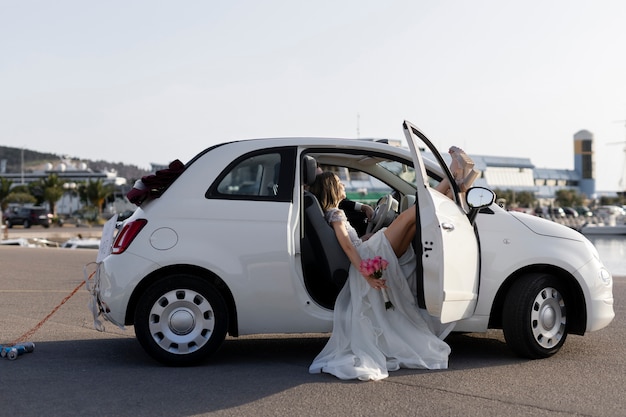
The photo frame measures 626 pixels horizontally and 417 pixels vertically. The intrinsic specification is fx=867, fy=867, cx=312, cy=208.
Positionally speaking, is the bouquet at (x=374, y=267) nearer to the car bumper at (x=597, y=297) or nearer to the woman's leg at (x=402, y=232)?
the woman's leg at (x=402, y=232)

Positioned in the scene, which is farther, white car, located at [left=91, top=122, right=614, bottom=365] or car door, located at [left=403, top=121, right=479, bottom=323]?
white car, located at [left=91, top=122, right=614, bottom=365]

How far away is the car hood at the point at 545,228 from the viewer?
6875mm

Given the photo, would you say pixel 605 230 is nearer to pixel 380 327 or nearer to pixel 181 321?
pixel 380 327

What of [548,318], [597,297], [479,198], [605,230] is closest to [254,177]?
[479,198]

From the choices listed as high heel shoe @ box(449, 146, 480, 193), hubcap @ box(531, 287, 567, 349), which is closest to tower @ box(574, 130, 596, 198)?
hubcap @ box(531, 287, 567, 349)

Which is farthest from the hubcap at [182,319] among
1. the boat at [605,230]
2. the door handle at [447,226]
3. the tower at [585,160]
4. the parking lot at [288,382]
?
the tower at [585,160]

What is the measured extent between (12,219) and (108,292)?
213ft

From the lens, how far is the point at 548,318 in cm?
677

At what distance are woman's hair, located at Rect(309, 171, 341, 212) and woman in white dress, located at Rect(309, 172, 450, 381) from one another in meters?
0.01

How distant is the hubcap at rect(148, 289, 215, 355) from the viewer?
6.47 m

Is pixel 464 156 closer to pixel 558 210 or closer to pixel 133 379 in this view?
pixel 133 379

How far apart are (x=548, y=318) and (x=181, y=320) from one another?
2833 millimetres

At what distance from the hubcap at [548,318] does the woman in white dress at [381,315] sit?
757 mm

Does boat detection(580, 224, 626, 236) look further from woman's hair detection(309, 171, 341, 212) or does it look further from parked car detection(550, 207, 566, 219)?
Result: woman's hair detection(309, 171, 341, 212)
